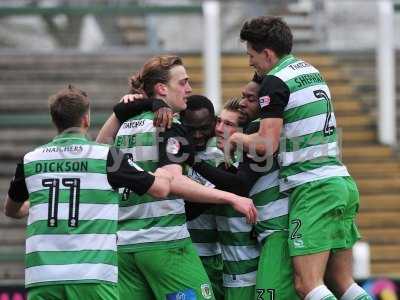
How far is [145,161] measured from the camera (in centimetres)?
639

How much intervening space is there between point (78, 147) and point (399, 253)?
20.6ft

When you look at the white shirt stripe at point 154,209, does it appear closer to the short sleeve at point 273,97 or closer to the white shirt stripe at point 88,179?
the white shirt stripe at point 88,179

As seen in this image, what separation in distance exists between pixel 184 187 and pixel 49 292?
89cm

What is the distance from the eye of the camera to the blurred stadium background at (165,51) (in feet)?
40.8

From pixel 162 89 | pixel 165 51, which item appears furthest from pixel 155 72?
pixel 165 51

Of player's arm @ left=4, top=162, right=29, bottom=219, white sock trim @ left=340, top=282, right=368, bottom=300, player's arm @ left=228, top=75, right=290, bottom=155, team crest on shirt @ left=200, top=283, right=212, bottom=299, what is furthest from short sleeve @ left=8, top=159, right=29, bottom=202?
white sock trim @ left=340, top=282, right=368, bottom=300

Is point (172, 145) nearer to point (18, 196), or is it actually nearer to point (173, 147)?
point (173, 147)

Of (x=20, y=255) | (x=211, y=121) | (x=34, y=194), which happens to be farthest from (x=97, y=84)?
(x=34, y=194)

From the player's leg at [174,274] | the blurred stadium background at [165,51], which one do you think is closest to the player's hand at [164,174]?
the player's leg at [174,274]

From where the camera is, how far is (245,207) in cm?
614

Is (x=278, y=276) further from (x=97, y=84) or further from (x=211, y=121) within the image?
(x=97, y=84)

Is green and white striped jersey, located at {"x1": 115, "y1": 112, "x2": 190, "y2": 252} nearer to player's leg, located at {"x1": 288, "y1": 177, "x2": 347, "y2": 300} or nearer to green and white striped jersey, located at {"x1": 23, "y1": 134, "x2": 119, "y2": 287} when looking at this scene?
green and white striped jersey, located at {"x1": 23, "y1": 134, "x2": 119, "y2": 287}

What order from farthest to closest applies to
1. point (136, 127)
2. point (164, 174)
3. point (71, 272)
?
point (136, 127) → point (164, 174) → point (71, 272)

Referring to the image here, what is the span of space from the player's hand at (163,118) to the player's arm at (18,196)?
2.54 ft
